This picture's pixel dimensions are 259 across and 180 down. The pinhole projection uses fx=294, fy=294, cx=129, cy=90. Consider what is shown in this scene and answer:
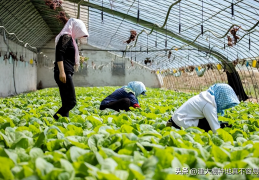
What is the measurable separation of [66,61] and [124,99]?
198 centimetres

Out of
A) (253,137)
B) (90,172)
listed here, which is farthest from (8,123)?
(253,137)

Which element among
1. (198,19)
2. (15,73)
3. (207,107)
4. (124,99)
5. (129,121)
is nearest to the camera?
(207,107)

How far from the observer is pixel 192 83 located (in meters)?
26.2

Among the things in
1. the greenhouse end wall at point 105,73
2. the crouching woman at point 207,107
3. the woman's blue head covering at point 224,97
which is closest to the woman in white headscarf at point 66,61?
the crouching woman at point 207,107

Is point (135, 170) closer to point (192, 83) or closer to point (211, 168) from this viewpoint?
point (211, 168)

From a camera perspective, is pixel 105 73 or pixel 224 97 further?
pixel 105 73

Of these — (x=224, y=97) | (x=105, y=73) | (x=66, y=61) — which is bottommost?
(x=105, y=73)

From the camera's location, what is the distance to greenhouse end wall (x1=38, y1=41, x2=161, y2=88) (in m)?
30.5

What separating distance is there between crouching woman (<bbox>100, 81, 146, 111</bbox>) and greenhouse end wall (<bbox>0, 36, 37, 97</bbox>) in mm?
11240

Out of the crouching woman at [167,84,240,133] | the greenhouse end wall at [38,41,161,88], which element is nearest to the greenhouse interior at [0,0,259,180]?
the crouching woman at [167,84,240,133]

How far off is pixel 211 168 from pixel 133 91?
4753 mm

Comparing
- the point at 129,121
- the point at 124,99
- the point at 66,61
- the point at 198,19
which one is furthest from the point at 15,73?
the point at 129,121

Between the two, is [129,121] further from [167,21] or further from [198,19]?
[167,21]

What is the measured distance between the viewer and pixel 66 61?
467 cm
